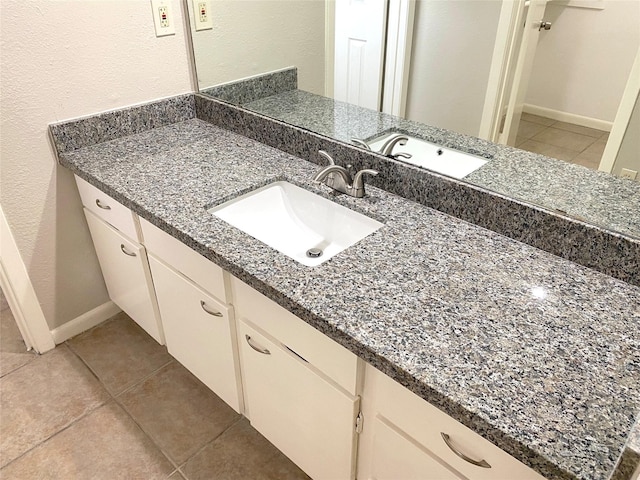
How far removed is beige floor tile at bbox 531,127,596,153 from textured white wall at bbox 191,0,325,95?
76 centimetres

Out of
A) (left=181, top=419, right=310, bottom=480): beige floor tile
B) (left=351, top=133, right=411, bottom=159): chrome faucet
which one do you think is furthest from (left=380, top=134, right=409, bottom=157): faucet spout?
(left=181, top=419, right=310, bottom=480): beige floor tile

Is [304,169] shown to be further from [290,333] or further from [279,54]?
[290,333]

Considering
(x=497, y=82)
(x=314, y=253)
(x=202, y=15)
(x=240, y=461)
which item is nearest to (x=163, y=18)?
(x=202, y=15)

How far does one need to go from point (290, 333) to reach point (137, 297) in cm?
92

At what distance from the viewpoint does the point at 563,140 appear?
3.69 ft

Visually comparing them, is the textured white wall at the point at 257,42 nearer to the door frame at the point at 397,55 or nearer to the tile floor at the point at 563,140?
the door frame at the point at 397,55

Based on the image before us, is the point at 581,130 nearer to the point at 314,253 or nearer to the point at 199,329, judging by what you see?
the point at 314,253

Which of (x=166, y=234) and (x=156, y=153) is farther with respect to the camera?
(x=156, y=153)

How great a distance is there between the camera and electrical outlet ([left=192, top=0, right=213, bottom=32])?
1838 mm

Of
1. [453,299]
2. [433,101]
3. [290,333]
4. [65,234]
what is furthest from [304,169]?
[65,234]

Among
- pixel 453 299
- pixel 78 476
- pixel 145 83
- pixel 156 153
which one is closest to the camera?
pixel 453 299

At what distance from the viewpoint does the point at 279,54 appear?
1.83m

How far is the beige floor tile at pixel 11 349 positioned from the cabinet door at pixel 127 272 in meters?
0.44

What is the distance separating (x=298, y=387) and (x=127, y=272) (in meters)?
0.92
